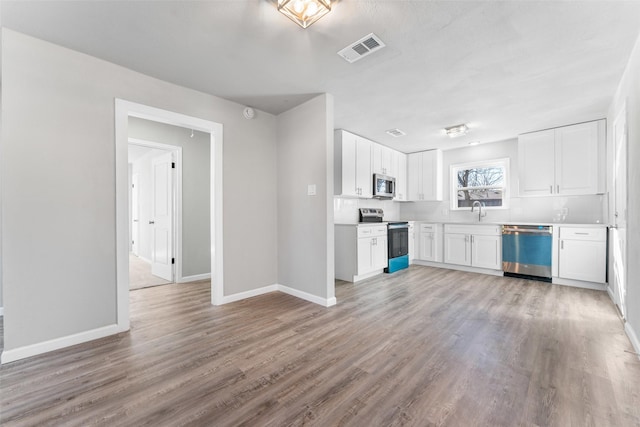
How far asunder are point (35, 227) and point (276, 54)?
7.89 feet

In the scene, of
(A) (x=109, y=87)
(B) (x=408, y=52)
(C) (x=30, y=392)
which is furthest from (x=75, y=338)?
(B) (x=408, y=52)

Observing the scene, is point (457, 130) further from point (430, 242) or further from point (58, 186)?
point (58, 186)

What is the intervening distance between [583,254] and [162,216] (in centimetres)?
655

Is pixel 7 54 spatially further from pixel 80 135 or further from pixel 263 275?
pixel 263 275

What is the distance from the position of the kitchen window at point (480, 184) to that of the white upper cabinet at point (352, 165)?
2.14 meters

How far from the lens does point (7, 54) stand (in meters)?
2.04

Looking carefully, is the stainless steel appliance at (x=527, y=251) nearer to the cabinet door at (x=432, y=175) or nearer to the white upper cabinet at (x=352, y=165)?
the cabinet door at (x=432, y=175)

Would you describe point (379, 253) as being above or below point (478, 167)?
below

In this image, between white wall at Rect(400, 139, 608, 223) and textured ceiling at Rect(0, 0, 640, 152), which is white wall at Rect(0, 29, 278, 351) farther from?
white wall at Rect(400, 139, 608, 223)

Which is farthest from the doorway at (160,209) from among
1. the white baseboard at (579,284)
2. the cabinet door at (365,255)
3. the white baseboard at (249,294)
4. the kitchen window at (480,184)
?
the white baseboard at (579,284)

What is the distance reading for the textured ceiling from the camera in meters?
1.82

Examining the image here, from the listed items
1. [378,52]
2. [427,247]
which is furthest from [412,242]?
[378,52]

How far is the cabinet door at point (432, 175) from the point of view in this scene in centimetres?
573

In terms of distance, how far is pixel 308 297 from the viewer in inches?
132
